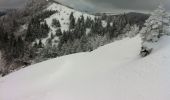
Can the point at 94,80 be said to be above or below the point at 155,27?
below

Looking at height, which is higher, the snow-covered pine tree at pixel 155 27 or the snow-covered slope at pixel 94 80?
the snow-covered pine tree at pixel 155 27

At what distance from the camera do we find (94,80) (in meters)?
32.8

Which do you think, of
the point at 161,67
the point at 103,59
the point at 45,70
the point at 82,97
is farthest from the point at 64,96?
the point at 103,59

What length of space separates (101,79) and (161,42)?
971cm

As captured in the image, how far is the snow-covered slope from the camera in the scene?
26.5 metres

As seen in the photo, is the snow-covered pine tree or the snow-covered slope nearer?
the snow-covered slope

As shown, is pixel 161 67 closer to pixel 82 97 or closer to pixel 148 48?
pixel 82 97

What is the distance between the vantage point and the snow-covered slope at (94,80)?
2652 centimetres

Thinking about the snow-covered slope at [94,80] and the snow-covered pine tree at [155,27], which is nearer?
the snow-covered slope at [94,80]

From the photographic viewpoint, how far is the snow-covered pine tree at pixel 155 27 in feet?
130

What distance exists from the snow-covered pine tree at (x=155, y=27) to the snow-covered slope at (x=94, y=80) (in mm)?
982

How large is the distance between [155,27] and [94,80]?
10.8 m

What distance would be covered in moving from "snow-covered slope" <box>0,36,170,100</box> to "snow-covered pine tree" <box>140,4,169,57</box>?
0.98 metres

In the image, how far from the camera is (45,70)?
4169 cm
